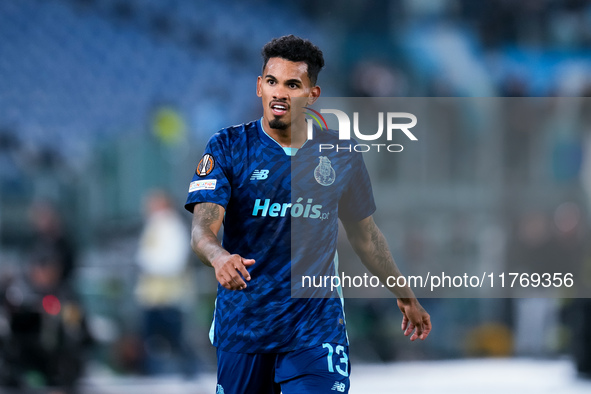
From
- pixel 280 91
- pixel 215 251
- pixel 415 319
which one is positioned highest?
pixel 280 91

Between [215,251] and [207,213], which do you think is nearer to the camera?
[215,251]

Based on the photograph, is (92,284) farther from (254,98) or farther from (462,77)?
(462,77)

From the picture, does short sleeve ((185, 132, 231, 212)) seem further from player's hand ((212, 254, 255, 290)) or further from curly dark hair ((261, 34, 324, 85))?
player's hand ((212, 254, 255, 290))

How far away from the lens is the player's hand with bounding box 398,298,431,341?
135 inches

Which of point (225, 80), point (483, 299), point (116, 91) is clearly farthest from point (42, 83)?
point (483, 299)

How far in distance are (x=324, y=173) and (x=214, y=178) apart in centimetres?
48

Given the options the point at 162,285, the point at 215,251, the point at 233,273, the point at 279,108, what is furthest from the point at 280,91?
the point at 162,285

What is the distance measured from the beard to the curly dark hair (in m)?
0.22

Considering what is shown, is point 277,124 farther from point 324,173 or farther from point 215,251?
point 215,251

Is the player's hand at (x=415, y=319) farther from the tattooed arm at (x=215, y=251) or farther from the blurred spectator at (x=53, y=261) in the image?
the blurred spectator at (x=53, y=261)

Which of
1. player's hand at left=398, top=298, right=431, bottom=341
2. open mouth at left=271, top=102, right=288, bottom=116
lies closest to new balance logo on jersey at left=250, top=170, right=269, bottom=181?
open mouth at left=271, top=102, right=288, bottom=116

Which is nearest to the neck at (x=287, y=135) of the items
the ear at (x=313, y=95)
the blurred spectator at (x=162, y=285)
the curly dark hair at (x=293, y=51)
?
the ear at (x=313, y=95)

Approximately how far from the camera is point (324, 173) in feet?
11.0

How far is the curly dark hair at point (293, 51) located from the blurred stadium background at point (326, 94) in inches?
191
